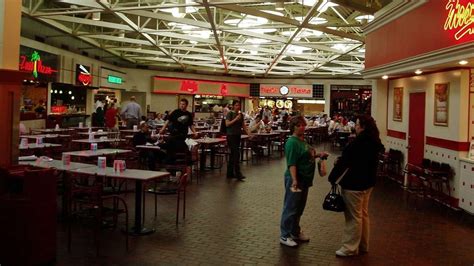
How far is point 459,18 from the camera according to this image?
7.26 m

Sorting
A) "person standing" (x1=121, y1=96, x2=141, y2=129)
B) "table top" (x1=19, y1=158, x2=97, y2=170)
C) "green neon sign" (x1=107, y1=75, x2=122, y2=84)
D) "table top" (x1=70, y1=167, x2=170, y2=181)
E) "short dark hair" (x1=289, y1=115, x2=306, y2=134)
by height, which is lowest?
"table top" (x1=70, y1=167, x2=170, y2=181)

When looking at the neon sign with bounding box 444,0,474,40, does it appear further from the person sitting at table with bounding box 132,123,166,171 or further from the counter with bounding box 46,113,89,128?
the counter with bounding box 46,113,89,128

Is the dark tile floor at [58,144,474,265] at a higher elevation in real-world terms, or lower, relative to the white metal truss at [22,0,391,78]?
lower

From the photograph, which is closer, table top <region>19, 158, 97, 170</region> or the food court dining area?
the food court dining area

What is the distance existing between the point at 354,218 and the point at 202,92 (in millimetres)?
27049

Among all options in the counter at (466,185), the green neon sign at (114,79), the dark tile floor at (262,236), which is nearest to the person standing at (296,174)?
the dark tile floor at (262,236)

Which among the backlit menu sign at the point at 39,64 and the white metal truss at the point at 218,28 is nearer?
the white metal truss at the point at 218,28

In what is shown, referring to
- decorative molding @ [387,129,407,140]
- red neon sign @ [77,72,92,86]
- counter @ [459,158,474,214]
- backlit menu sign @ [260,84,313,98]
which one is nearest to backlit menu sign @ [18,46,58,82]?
red neon sign @ [77,72,92,86]

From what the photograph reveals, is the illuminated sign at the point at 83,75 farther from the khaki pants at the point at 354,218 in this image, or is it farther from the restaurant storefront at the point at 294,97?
the restaurant storefront at the point at 294,97

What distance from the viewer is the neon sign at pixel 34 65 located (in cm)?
1361

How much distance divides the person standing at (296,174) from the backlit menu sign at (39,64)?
10.3m

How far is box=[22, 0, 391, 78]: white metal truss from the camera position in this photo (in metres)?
13.3

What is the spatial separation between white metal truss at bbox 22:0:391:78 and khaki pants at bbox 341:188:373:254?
24.4 ft

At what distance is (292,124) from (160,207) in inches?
119
